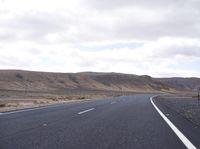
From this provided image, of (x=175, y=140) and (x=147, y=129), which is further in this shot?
(x=147, y=129)

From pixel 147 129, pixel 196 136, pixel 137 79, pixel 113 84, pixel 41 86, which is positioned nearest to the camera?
pixel 196 136

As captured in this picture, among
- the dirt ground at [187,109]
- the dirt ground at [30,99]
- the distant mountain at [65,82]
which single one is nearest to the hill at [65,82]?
the distant mountain at [65,82]

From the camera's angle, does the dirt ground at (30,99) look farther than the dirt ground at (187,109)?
Yes

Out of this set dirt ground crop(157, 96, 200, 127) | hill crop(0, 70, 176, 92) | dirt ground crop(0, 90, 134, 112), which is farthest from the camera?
hill crop(0, 70, 176, 92)

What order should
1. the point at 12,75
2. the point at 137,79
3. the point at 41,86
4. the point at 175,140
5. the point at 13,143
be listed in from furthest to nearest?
the point at 137,79, the point at 12,75, the point at 41,86, the point at 175,140, the point at 13,143

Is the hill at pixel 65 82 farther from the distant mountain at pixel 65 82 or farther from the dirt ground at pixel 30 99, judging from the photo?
the dirt ground at pixel 30 99

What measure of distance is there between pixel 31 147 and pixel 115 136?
249cm

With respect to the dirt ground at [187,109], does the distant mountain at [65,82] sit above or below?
above

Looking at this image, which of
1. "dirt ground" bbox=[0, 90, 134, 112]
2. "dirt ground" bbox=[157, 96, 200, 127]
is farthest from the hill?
"dirt ground" bbox=[157, 96, 200, 127]

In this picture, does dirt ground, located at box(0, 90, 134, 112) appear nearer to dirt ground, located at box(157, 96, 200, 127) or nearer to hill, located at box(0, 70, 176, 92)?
dirt ground, located at box(157, 96, 200, 127)

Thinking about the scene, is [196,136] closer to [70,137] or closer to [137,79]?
[70,137]

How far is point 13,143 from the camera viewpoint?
8625 mm

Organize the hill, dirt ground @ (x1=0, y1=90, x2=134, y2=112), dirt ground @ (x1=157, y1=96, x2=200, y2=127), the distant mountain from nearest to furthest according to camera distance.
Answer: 1. dirt ground @ (x1=157, y1=96, x2=200, y2=127)
2. dirt ground @ (x1=0, y1=90, x2=134, y2=112)
3. the hill
4. the distant mountain

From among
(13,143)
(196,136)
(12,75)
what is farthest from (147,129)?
(12,75)
